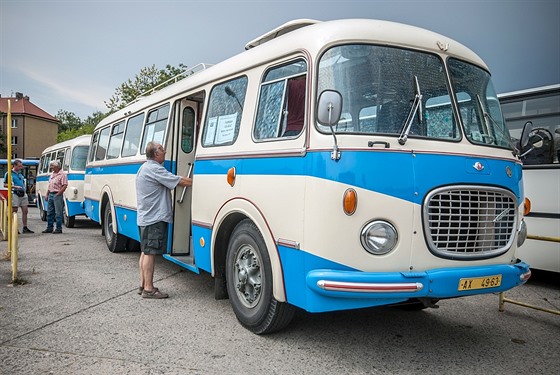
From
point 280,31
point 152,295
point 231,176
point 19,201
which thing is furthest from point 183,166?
point 19,201

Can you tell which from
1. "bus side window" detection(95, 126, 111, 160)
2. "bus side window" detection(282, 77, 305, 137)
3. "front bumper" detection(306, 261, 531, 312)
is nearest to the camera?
"front bumper" detection(306, 261, 531, 312)

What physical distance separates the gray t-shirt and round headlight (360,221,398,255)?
2.91 m

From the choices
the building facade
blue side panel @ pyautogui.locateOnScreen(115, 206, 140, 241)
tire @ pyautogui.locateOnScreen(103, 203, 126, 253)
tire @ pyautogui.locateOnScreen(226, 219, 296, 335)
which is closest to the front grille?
tire @ pyautogui.locateOnScreen(226, 219, 296, 335)

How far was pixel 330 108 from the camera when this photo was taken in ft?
11.9

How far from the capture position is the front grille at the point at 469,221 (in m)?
3.85

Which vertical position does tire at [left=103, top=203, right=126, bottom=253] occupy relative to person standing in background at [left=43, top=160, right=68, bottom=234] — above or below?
below

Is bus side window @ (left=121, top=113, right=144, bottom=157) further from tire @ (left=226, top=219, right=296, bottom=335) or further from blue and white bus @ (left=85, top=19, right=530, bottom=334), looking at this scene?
tire @ (left=226, top=219, right=296, bottom=335)

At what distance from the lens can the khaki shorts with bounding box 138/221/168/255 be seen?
19.4 feet

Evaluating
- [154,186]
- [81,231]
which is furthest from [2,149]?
[154,186]

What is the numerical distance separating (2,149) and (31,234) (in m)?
53.2

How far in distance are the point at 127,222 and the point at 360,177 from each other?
5.41 metres

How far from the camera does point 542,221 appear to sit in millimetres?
7168

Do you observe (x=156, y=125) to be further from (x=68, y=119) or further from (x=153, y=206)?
(x=68, y=119)

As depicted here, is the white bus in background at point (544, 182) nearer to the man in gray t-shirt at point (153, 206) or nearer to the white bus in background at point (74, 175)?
the man in gray t-shirt at point (153, 206)
